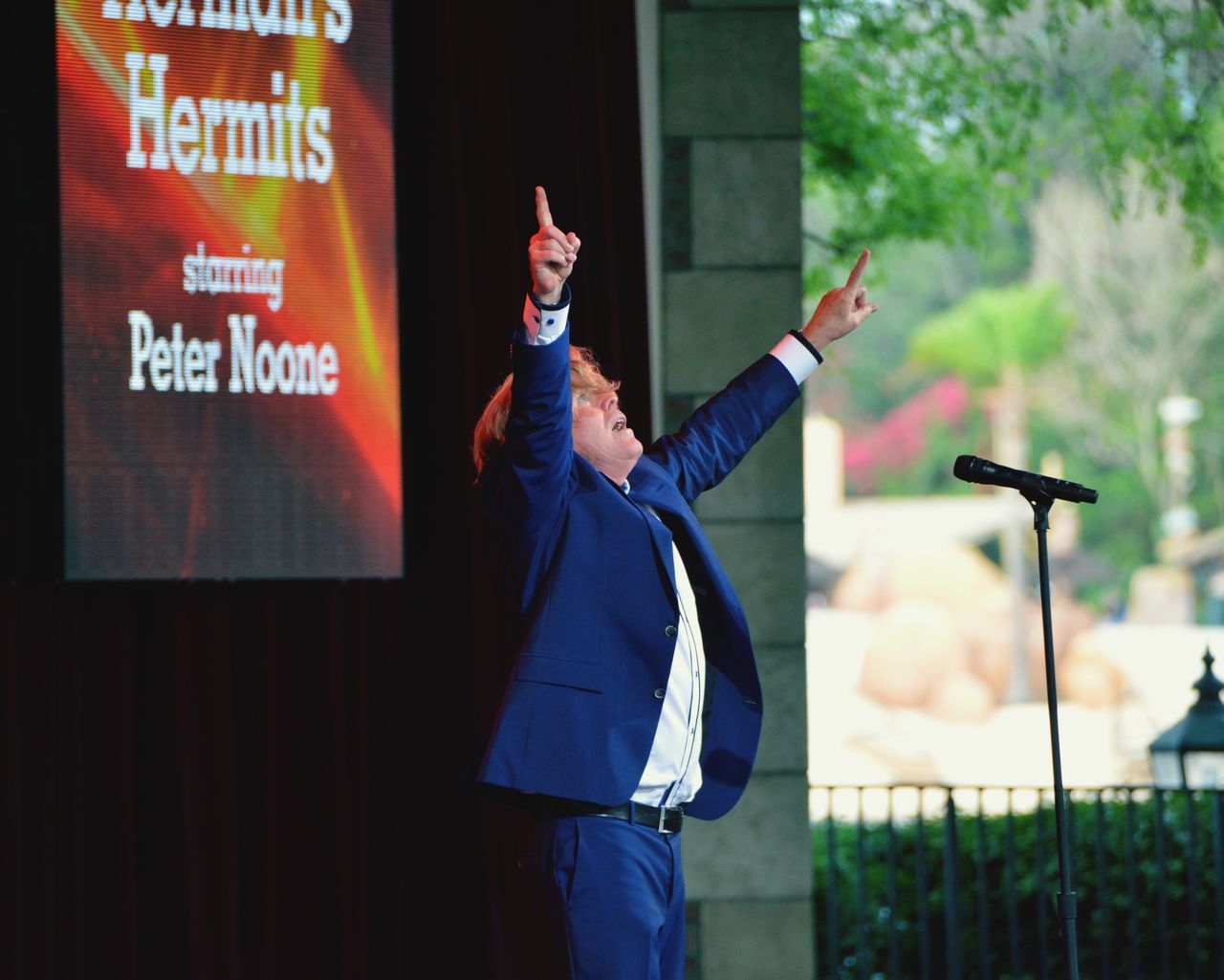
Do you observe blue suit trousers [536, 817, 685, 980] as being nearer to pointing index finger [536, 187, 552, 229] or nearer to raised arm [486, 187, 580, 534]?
raised arm [486, 187, 580, 534]

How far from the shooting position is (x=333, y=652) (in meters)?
3.37

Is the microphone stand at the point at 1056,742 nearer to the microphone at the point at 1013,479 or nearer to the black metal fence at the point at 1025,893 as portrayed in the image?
the microphone at the point at 1013,479

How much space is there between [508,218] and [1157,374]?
48.7 ft

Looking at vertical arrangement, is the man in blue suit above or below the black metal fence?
above

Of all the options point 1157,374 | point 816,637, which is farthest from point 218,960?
point 1157,374

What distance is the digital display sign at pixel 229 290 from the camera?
315 cm

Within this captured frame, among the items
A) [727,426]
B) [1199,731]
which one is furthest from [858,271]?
[1199,731]

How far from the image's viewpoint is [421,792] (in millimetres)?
3402

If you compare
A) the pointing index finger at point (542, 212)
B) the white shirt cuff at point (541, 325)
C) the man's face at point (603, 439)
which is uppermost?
the pointing index finger at point (542, 212)

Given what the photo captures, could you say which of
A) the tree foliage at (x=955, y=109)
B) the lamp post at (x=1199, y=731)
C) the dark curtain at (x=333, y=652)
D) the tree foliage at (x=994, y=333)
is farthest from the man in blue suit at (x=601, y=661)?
the tree foliage at (x=994, y=333)

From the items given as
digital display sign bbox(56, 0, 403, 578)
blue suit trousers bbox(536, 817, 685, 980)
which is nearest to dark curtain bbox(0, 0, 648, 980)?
digital display sign bbox(56, 0, 403, 578)

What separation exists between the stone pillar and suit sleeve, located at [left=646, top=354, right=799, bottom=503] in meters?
1.08

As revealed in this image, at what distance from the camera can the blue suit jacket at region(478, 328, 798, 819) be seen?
202cm

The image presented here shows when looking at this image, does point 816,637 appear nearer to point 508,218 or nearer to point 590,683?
point 508,218
